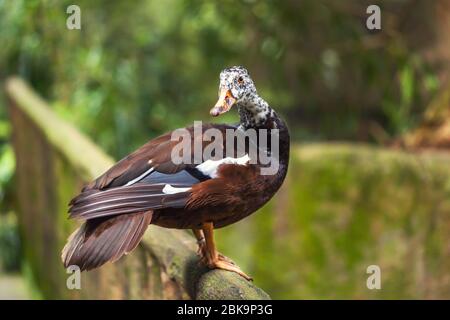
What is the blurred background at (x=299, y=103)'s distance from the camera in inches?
209

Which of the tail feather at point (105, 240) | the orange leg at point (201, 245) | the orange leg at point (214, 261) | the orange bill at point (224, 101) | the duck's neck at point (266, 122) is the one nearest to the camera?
the orange bill at point (224, 101)

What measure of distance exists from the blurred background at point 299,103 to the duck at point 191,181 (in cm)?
293

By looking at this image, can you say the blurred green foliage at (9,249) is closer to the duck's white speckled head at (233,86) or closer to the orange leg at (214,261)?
the orange leg at (214,261)

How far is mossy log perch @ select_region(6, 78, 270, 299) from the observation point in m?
2.77

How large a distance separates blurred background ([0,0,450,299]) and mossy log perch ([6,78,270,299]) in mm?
454

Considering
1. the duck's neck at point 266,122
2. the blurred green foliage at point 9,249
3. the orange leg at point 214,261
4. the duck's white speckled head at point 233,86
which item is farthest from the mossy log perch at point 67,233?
the blurred green foliage at point 9,249

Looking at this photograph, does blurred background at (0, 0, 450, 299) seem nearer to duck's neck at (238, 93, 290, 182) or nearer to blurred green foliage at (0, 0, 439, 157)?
blurred green foliage at (0, 0, 439, 157)

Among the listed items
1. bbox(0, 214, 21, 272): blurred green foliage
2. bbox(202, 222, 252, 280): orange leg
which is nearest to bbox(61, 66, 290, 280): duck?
bbox(202, 222, 252, 280): orange leg

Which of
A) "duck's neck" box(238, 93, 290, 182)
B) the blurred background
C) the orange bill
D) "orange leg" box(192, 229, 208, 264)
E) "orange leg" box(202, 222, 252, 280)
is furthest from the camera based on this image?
the blurred background

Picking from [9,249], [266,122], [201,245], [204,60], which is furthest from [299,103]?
[266,122]

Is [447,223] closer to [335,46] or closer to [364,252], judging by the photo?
[364,252]

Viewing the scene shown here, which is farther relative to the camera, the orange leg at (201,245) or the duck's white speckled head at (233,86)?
the orange leg at (201,245)

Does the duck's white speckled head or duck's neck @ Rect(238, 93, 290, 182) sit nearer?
the duck's white speckled head

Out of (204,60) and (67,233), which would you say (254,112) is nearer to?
(67,233)
